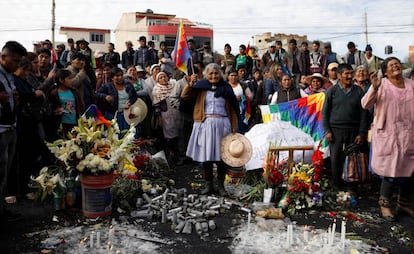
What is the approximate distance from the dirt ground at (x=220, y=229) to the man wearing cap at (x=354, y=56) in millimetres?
6593

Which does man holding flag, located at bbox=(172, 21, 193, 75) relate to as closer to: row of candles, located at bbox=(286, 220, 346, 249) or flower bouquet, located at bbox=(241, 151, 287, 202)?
flower bouquet, located at bbox=(241, 151, 287, 202)

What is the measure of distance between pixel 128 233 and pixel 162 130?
4270 millimetres

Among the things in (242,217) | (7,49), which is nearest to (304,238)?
(242,217)

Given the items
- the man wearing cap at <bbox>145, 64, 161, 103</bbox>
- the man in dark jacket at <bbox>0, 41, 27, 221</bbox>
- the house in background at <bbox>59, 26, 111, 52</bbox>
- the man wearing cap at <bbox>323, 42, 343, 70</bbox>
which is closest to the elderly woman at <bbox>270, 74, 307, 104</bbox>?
the man wearing cap at <bbox>145, 64, 161, 103</bbox>

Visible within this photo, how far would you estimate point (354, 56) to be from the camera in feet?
38.7

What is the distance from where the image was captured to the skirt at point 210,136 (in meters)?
6.01

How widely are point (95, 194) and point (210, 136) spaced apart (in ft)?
6.17

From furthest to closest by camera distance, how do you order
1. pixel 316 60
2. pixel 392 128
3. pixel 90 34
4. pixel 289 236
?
pixel 90 34 < pixel 316 60 < pixel 392 128 < pixel 289 236

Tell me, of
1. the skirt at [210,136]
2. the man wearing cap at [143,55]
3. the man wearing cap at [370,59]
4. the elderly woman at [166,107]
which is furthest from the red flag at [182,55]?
the man wearing cap at [370,59]

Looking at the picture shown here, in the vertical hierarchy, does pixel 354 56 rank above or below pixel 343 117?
above

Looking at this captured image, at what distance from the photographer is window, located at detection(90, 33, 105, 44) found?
4594cm

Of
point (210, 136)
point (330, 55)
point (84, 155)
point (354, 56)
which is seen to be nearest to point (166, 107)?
point (210, 136)

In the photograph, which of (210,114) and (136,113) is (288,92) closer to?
(210,114)

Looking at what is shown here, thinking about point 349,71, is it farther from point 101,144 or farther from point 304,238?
point 101,144
